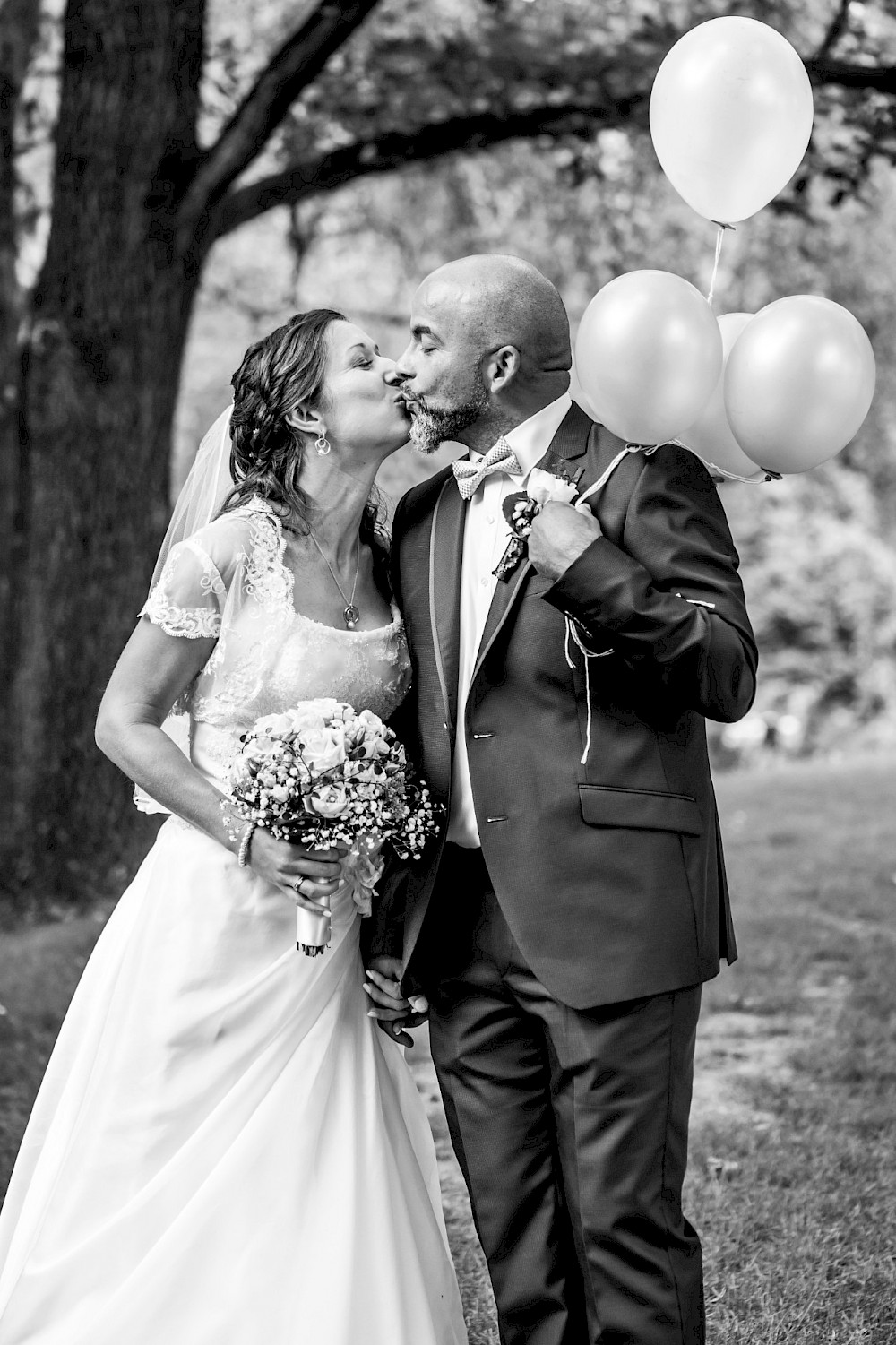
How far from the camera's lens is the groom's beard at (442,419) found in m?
3.11

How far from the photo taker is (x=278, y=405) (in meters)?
3.47

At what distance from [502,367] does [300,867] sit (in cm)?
113

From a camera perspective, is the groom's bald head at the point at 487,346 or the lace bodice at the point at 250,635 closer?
the groom's bald head at the point at 487,346

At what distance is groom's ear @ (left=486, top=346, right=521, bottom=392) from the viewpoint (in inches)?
121

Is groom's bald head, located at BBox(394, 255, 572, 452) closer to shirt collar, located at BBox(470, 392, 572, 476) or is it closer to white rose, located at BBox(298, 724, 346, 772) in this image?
shirt collar, located at BBox(470, 392, 572, 476)

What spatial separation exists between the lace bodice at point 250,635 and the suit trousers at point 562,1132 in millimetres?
482

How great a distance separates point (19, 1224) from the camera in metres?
3.29

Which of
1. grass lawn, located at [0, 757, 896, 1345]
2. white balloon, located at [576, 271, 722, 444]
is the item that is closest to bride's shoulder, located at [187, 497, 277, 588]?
white balloon, located at [576, 271, 722, 444]

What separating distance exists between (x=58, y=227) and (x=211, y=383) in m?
6.09

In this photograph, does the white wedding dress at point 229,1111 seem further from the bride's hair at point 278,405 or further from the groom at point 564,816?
the groom at point 564,816

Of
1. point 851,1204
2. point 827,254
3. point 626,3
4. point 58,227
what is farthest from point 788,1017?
point 827,254

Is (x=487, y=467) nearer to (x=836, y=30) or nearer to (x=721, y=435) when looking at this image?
(x=721, y=435)

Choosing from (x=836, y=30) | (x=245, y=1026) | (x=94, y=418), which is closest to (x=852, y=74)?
(x=836, y=30)

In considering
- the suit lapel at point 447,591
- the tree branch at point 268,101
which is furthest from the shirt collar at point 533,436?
the tree branch at point 268,101
